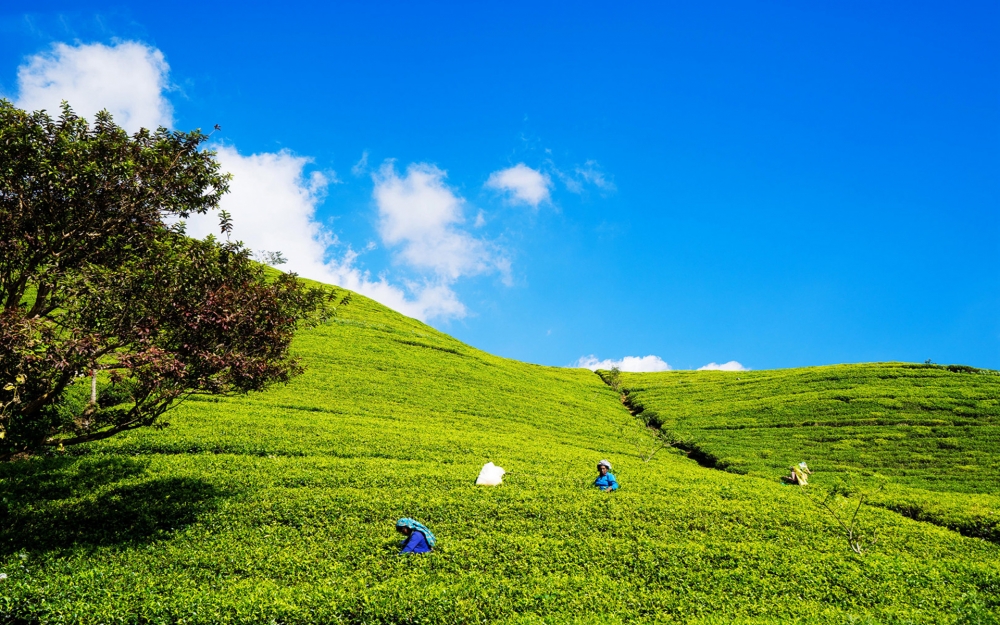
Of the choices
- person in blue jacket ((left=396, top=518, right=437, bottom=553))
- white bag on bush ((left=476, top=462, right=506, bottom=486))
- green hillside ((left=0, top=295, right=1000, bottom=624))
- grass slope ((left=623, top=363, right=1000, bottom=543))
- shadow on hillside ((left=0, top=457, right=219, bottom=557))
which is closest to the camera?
green hillside ((left=0, top=295, right=1000, bottom=624))

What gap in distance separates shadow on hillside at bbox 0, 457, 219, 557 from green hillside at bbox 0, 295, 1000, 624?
0.07 metres

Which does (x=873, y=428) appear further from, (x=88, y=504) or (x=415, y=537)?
(x=88, y=504)

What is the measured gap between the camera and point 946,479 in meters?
33.3

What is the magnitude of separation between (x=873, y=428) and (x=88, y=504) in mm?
50296

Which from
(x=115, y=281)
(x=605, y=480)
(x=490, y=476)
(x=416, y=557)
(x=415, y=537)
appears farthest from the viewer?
(x=605, y=480)

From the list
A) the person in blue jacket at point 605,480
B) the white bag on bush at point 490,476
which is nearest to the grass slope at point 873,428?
the person in blue jacket at point 605,480

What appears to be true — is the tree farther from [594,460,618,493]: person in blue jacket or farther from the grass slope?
the grass slope

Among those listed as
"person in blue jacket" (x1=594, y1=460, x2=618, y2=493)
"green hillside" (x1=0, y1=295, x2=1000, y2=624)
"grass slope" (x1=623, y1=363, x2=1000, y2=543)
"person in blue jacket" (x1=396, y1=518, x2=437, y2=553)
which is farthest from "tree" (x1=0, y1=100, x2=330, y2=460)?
"grass slope" (x1=623, y1=363, x2=1000, y2=543)

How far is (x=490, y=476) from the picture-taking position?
76.8 feet

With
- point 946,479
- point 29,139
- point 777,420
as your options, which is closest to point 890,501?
point 946,479

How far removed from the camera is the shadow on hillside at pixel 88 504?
16.4 metres

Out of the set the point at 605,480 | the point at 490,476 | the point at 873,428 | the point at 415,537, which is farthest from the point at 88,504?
the point at 873,428

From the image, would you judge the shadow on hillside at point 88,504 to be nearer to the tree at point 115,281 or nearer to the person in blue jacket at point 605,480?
the tree at point 115,281

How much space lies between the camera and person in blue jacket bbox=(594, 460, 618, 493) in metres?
23.8
